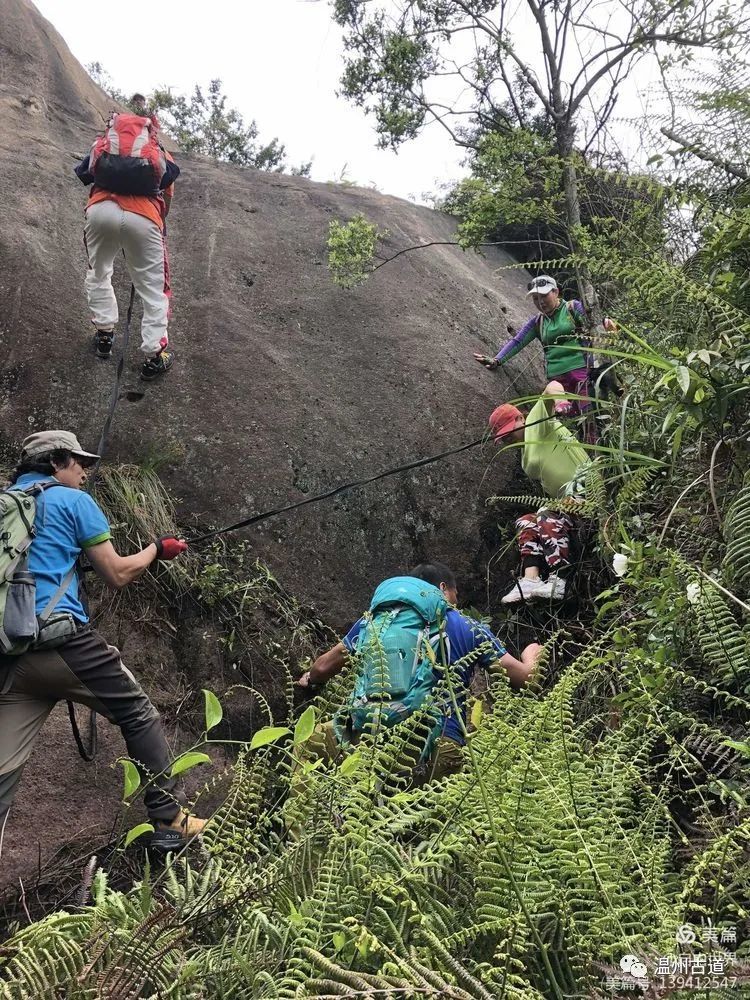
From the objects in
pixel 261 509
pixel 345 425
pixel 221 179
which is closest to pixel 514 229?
pixel 221 179

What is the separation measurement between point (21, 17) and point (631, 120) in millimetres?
9741

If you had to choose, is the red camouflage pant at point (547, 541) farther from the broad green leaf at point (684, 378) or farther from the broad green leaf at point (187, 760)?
the broad green leaf at point (187, 760)

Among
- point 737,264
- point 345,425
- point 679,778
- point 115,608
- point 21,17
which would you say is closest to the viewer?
point 679,778

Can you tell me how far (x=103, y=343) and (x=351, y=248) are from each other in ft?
8.51

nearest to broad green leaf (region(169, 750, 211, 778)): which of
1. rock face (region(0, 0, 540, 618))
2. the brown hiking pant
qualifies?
the brown hiking pant

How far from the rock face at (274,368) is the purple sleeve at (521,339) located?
0.33 m

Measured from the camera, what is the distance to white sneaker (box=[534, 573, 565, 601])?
5625 millimetres

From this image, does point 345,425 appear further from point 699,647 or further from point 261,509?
point 699,647

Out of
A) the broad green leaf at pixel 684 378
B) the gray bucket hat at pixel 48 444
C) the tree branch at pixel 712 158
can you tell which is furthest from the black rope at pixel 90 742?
the tree branch at pixel 712 158

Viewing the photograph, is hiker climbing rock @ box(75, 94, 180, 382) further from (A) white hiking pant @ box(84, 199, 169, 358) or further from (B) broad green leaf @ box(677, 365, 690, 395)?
(B) broad green leaf @ box(677, 365, 690, 395)

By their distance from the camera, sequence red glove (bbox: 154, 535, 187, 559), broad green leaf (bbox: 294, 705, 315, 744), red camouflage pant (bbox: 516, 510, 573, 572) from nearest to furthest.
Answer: broad green leaf (bbox: 294, 705, 315, 744) → red glove (bbox: 154, 535, 187, 559) → red camouflage pant (bbox: 516, 510, 573, 572)

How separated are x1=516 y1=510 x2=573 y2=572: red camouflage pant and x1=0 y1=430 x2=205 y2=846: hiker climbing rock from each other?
2.95m

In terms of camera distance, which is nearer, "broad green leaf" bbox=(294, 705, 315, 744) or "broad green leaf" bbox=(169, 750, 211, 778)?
"broad green leaf" bbox=(169, 750, 211, 778)

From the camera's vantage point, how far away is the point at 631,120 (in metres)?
4.42
